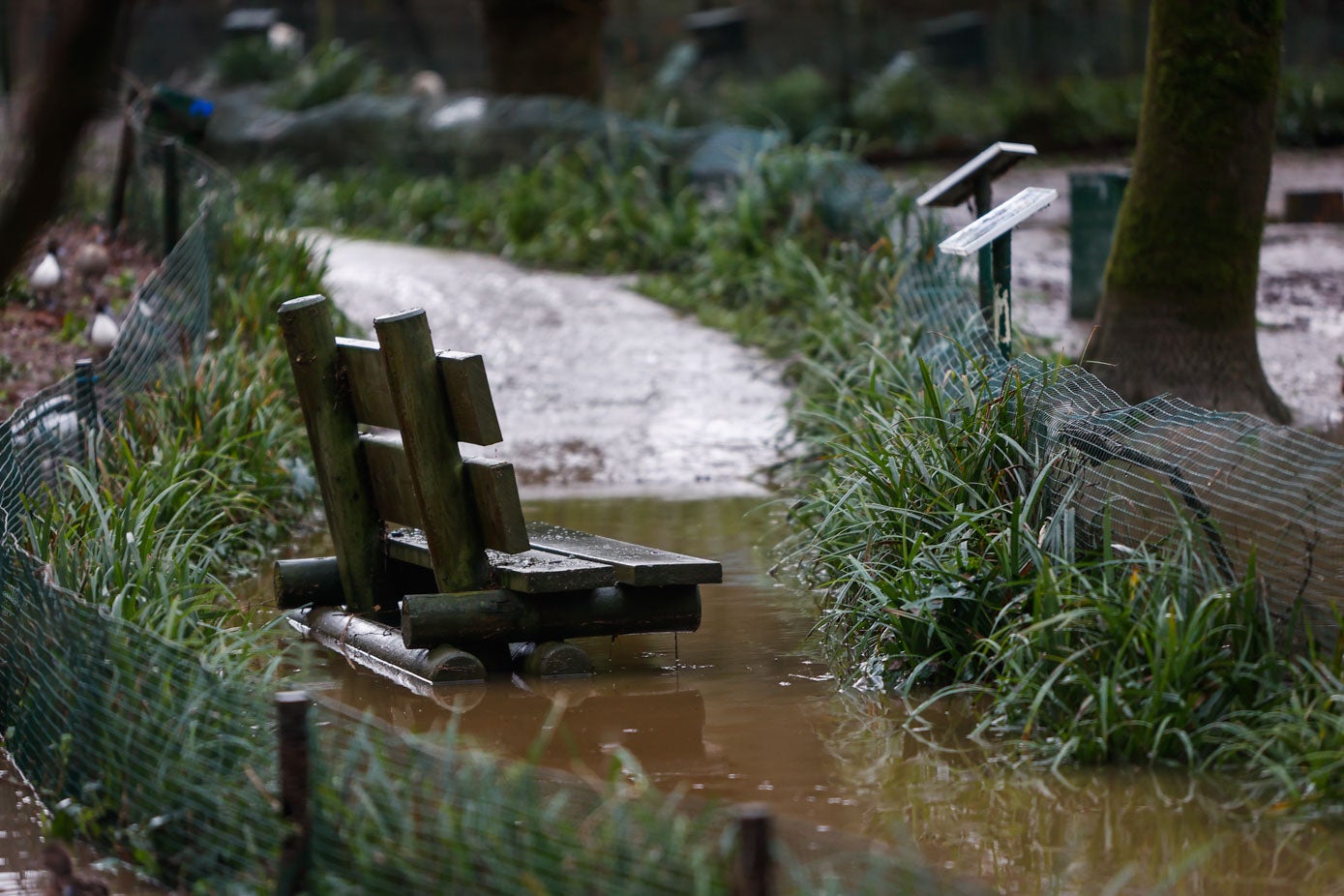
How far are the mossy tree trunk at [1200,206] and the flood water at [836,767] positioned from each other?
109 inches

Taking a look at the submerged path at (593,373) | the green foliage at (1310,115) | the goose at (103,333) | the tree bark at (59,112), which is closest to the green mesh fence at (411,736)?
the tree bark at (59,112)

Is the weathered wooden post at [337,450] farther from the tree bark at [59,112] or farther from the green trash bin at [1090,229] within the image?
the green trash bin at [1090,229]

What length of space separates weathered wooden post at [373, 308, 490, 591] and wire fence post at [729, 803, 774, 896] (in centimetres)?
289

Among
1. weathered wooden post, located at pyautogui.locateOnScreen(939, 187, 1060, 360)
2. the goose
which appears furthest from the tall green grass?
the goose

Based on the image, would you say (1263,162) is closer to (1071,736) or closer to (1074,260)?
(1074,260)

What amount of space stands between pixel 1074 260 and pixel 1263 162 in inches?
136

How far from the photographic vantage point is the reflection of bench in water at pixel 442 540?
5.50m

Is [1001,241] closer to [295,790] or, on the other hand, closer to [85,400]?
[85,400]

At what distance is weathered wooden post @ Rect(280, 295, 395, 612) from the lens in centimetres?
586

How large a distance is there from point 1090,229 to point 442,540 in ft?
23.5

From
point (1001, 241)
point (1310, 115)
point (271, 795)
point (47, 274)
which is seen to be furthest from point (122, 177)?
point (1310, 115)

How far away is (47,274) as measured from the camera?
32.4ft

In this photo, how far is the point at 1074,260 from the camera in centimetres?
1163

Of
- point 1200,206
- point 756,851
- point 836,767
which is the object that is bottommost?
point 836,767
